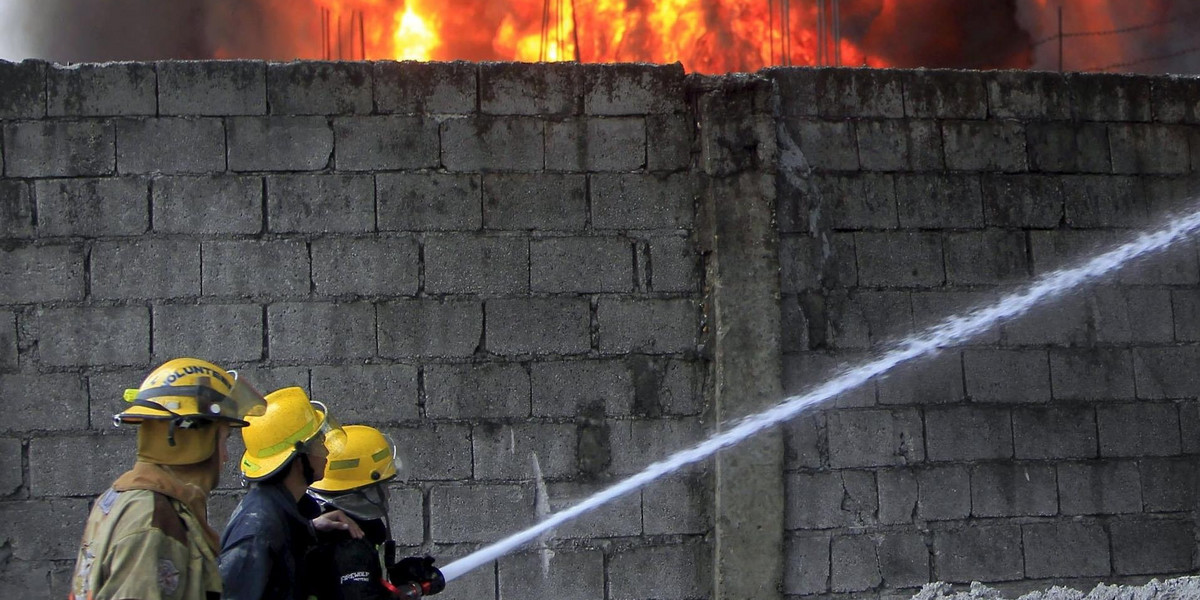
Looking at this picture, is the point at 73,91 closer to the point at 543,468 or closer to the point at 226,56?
the point at 543,468

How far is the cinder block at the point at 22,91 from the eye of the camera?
5.22 metres

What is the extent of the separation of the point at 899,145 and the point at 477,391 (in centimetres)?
271

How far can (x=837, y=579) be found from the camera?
18.1 feet

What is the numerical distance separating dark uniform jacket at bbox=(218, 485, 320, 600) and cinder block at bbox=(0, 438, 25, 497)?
2.75 metres

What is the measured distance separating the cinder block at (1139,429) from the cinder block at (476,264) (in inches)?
133

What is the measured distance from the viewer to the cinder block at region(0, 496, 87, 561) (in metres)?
5.12

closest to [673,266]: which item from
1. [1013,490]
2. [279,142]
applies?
[279,142]

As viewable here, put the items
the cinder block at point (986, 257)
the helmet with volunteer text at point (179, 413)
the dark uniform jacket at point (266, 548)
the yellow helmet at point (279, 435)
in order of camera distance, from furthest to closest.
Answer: the cinder block at point (986, 257)
the yellow helmet at point (279, 435)
the dark uniform jacket at point (266, 548)
the helmet with volunteer text at point (179, 413)

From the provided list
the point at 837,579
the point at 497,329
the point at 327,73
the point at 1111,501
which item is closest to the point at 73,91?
the point at 327,73

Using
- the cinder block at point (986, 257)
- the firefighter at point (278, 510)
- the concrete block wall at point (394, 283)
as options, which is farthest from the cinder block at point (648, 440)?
the firefighter at point (278, 510)

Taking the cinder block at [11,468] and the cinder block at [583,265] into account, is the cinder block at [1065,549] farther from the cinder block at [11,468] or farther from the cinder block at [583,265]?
the cinder block at [11,468]

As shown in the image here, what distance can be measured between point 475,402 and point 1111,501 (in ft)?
11.9

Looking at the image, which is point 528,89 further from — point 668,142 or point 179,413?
point 179,413

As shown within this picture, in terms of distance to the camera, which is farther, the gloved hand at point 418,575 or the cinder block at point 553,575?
the cinder block at point 553,575
